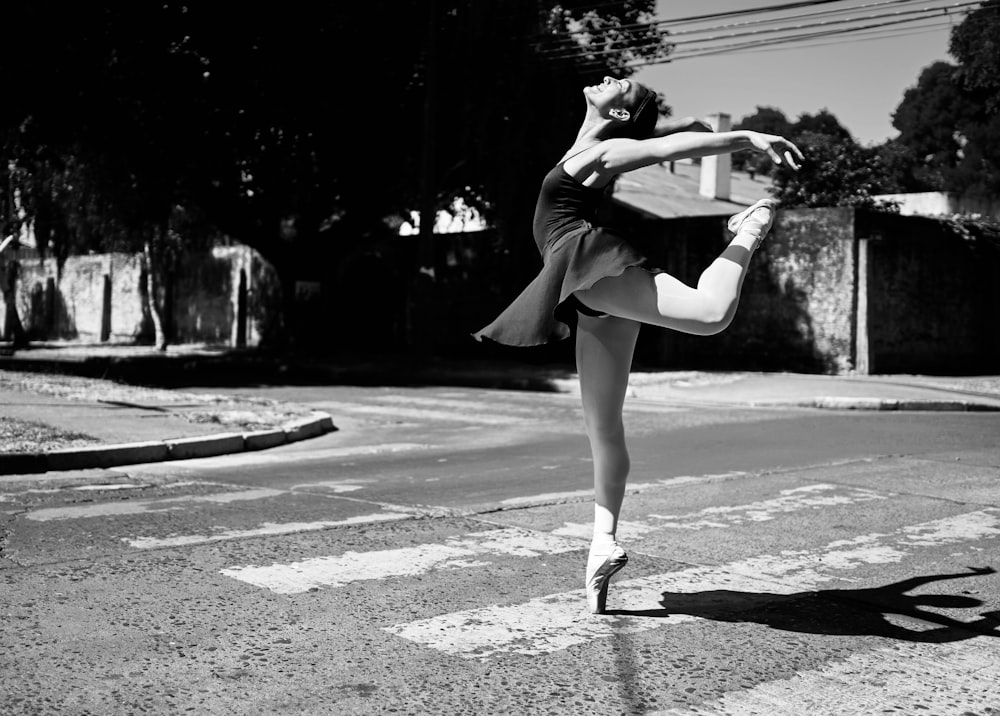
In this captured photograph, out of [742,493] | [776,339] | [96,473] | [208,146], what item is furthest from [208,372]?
[742,493]

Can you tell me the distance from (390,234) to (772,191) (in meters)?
12.0

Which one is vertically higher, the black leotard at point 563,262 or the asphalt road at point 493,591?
the black leotard at point 563,262

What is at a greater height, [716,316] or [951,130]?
[951,130]

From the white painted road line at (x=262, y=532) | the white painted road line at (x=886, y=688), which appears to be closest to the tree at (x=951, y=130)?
the white painted road line at (x=262, y=532)

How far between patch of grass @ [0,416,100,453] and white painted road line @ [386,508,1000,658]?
5449mm

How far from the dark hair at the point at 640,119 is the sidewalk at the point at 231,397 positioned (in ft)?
19.0

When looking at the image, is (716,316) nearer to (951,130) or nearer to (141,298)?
(141,298)

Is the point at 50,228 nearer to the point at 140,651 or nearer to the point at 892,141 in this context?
the point at 140,651

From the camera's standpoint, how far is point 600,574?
4.03 metres

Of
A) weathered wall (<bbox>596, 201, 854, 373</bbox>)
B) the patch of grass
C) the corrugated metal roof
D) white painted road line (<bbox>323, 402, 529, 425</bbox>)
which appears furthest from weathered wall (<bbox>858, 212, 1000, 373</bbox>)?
the patch of grass

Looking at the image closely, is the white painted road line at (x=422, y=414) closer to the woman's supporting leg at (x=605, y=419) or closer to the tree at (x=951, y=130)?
the woman's supporting leg at (x=605, y=419)

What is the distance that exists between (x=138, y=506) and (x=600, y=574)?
11.1ft

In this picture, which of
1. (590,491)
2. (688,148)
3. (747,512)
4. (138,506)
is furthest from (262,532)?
(688,148)

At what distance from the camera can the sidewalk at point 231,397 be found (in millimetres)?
9289
